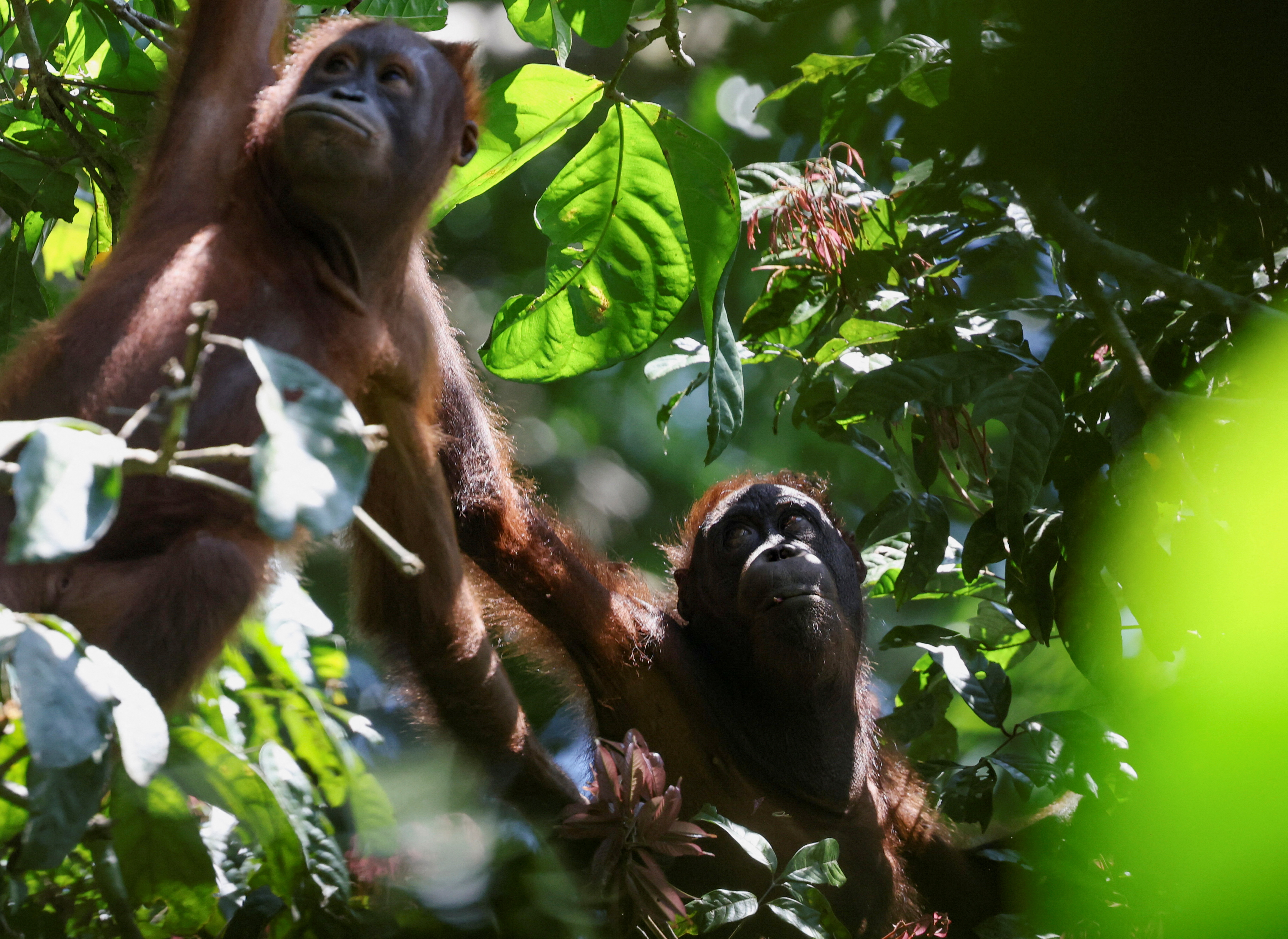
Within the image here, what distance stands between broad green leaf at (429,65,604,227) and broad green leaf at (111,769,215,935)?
4.11ft

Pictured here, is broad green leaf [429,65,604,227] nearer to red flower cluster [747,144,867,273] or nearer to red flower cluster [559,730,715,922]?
red flower cluster [747,144,867,273]

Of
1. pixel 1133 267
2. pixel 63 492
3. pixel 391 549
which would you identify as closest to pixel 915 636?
pixel 1133 267

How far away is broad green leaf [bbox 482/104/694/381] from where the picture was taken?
8.38ft

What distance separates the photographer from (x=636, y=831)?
212 cm

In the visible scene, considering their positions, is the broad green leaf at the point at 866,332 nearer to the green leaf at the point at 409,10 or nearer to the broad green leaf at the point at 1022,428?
the broad green leaf at the point at 1022,428

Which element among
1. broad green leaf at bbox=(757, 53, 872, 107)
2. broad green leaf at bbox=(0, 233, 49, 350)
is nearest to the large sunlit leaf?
broad green leaf at bbox=(0, 233, 49, 350)

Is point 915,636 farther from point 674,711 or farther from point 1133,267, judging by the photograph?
point 1133,267

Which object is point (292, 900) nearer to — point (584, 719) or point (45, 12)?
point (584, 719)

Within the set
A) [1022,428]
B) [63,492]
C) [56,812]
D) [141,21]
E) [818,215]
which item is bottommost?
[1022,428]

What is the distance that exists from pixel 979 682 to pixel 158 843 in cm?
196

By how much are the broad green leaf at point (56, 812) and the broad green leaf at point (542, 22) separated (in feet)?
5.31

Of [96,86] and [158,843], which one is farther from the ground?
[96,86]

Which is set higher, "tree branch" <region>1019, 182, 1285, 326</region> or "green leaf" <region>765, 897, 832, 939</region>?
"tree branch" <region>1019, 182, 1285, 326</region>

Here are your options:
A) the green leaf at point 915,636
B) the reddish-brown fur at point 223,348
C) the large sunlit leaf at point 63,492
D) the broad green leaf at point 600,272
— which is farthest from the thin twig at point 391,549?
the green leaf at point 915,636
